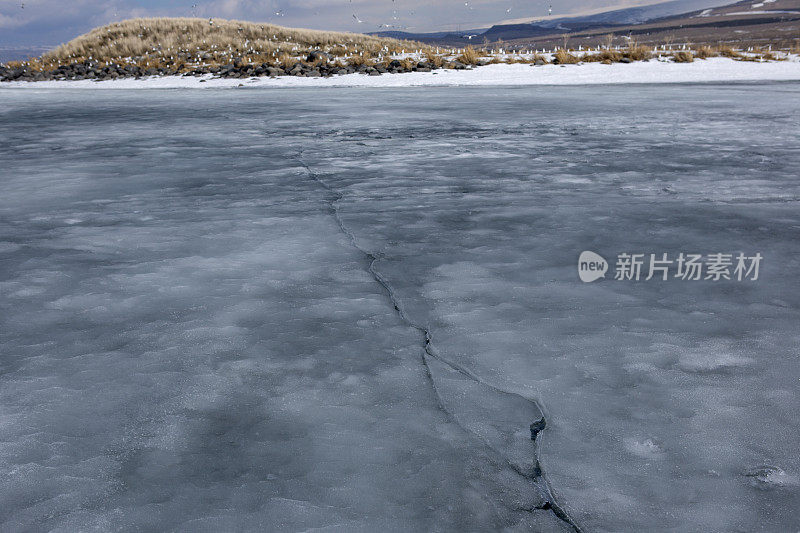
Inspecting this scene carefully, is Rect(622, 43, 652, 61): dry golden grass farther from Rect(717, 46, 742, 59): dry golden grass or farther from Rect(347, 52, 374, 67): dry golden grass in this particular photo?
Rect(347, 52, 374, 67): dry golden grass

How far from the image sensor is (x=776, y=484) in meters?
1.21

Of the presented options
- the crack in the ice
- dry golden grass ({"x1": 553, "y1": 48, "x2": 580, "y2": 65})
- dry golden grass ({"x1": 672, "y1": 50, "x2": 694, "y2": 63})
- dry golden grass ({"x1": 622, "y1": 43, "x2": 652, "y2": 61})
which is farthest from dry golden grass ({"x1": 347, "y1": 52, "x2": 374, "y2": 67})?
the crack in the ice

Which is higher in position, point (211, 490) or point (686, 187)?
point (686, 187)

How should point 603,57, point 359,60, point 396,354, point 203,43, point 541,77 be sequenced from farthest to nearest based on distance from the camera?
point 203,43 → point 359,60 → point 603,57 → point 541,77 → point 396,354

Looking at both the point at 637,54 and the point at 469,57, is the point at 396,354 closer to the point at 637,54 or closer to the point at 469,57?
the point at 469,57

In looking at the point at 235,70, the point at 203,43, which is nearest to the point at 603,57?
the point at 235,70

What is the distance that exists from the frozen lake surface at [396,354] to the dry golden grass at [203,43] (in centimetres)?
1531

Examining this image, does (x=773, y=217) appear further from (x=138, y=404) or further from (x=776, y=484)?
(x=138, y=404)

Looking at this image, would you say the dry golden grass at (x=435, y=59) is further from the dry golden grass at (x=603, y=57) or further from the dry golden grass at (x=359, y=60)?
the dry golden grass at (x=603, y=57)

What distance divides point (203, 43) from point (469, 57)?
395 inches

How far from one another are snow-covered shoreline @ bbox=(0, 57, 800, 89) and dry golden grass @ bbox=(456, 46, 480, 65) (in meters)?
1.03

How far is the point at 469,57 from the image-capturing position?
16547 mm

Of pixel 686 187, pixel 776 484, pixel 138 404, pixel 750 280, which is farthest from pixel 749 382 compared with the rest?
pixel 686 187

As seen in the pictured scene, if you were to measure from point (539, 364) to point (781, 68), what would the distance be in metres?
14.9
